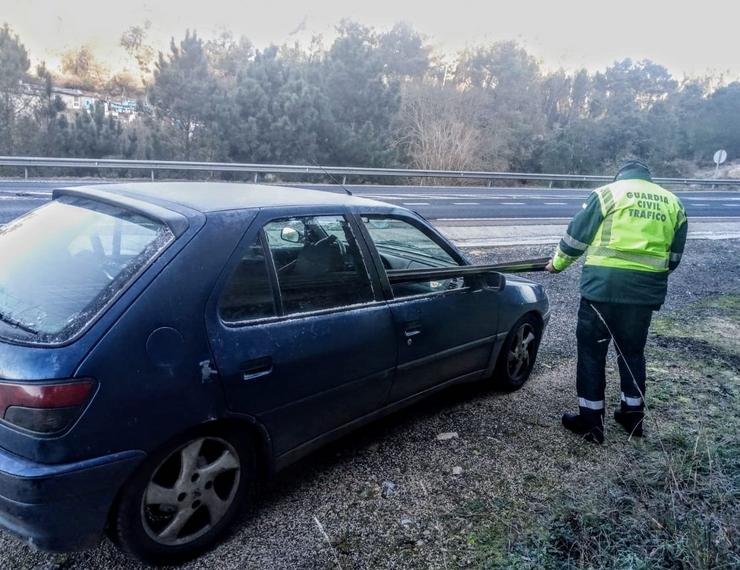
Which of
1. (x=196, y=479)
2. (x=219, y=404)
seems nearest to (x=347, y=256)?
(x=219, y=404)

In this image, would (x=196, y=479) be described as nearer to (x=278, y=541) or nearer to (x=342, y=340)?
(x=278, y=541)

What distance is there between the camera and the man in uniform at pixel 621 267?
3510 mm

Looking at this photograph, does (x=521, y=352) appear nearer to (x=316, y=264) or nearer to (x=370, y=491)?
(x=370, y=491)

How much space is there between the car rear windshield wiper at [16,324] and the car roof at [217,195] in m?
0.78

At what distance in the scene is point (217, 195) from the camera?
2.85 meters

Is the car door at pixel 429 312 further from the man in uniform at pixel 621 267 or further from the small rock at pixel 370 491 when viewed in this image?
the man in uniform at pixel 621 267

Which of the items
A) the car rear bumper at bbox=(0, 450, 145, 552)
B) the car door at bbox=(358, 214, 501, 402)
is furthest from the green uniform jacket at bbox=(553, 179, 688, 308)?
the car rear bumper at bbox=(0, 450, 145, 552)

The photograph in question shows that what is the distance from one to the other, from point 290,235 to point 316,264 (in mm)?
210

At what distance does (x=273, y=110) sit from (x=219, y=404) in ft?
76.8

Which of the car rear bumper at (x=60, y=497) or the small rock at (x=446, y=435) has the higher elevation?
the car rear bumper at (x=60, y=497)

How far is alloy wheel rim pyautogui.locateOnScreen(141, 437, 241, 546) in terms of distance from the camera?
230 cm

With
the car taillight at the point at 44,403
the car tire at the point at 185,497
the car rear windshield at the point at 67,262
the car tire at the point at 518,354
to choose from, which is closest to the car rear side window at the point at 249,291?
the car rear windshield at the point at 67,262

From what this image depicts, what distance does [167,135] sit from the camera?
2269 cm

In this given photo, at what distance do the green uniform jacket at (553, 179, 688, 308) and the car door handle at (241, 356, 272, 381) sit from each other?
2.20 metres
